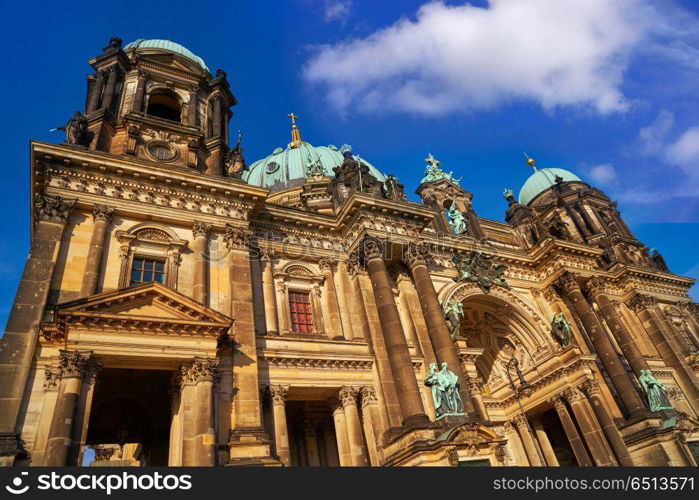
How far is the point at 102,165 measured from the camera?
1833cm

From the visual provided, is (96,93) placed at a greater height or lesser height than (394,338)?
greater

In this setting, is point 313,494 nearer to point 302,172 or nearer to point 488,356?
point 488,356

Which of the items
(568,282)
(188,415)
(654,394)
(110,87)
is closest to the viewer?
(188,415)

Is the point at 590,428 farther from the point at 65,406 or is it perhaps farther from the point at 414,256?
the point at 65,406

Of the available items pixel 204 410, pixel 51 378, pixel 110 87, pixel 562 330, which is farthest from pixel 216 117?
pixel 562 330

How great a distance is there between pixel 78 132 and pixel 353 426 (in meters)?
16.4

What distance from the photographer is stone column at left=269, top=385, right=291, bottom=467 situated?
17.0m

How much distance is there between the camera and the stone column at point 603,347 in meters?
25.3

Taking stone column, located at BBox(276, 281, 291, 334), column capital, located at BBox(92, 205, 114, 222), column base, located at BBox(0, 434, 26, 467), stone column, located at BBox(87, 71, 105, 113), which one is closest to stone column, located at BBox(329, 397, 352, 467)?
stone column, located at BBox(276, 281, 291, 334)

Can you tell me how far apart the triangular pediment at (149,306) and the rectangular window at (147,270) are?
2.31 metres

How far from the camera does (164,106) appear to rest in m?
26.9

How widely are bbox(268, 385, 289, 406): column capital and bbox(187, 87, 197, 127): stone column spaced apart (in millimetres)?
14077

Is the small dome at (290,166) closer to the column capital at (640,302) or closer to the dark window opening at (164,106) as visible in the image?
the dark window opening at (164,106)

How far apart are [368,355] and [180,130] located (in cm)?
1415
